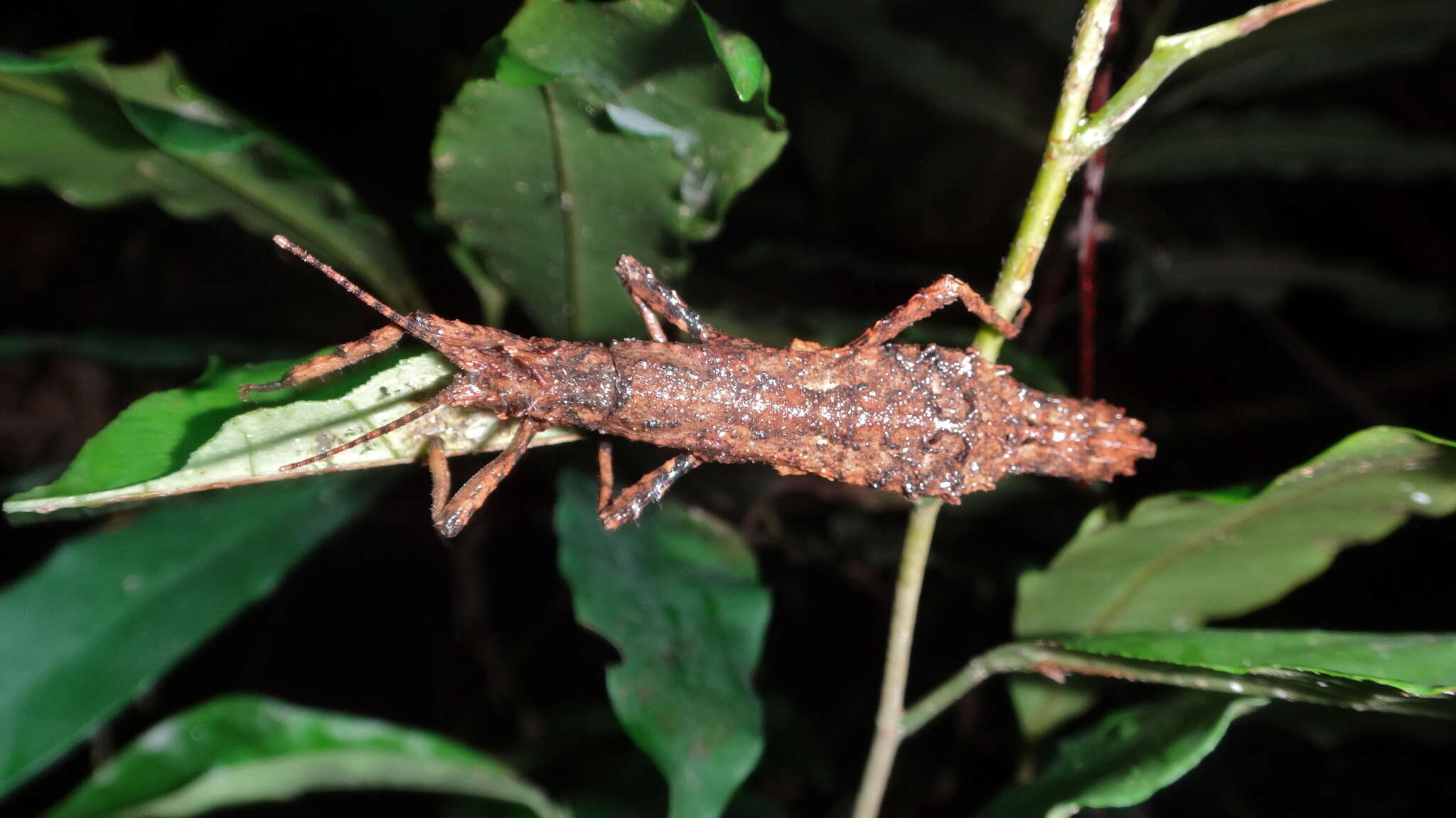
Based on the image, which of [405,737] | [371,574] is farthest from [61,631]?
[371,574]

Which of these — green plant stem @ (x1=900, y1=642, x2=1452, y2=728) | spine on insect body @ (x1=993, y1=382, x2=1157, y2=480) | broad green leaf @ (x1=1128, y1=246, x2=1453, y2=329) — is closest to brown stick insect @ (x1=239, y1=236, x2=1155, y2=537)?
spine on insect body @ (x1=993, y1=382, x2=1157, y2=480)

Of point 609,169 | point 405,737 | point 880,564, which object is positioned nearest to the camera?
point 609,169

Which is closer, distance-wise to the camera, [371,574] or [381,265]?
[381,265]

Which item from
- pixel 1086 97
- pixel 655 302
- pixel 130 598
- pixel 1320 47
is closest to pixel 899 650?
pixel 655 302

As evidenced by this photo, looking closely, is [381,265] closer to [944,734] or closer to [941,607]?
[941,607]

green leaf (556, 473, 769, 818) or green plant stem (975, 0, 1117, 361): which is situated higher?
green plant stem (975, 0, 1117, 361)

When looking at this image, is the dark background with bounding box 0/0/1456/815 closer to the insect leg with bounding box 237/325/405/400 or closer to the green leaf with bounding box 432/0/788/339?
the green leaf with bounding box 432/0/788/339
